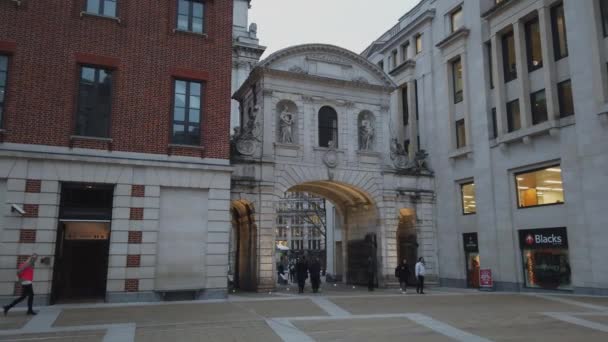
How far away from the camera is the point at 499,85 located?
2531 cm

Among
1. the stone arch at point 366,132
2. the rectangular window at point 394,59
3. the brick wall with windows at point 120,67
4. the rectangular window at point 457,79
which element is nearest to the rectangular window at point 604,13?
the rectangular window at point 457,79

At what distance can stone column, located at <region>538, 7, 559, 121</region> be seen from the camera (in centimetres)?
2214

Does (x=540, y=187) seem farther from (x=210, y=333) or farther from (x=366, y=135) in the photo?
(x=210, y=333)

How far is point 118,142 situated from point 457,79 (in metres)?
19.7

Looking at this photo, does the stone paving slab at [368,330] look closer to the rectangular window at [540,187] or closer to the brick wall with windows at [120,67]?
the brick wall with windows at [120,67]

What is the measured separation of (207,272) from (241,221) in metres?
7.44

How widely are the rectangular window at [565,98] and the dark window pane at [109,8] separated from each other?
19.7 meters

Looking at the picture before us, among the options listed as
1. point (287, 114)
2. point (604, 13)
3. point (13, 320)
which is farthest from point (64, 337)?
point (604, 13)

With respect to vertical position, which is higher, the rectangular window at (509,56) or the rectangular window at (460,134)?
the rectangular window at (509,56)

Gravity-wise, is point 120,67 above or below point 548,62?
below

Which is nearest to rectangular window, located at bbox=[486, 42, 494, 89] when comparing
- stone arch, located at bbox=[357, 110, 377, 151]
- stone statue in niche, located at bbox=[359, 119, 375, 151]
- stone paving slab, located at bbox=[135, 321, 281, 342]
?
stone arch, located at bbox=[357, 110, 377, 151]

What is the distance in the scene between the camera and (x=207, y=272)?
1969 centimetres

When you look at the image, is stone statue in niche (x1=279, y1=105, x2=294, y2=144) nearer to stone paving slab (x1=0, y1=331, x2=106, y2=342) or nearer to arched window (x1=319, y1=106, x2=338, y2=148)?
arched window (x1=319, y1=106, x2=338, y2=148)

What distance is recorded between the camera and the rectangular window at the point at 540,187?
2223 cm
